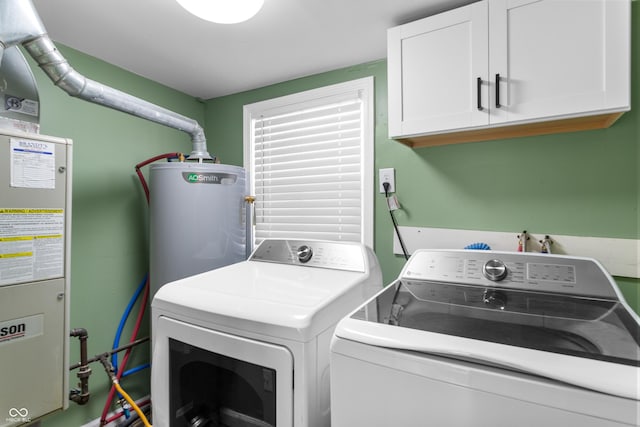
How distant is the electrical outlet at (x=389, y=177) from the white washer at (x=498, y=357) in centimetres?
88

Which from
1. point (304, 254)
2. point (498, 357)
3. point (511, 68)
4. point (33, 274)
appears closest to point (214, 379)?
point (304, 254)

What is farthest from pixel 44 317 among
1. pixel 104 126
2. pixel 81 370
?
pixel 104 126

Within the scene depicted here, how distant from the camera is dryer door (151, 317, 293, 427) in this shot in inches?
40.6

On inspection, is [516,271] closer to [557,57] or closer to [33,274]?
[557,57]

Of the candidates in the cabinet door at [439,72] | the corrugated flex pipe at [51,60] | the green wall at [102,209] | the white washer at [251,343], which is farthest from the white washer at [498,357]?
the green wall at [102,209]

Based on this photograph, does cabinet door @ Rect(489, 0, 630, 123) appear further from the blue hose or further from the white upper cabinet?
the blue hose

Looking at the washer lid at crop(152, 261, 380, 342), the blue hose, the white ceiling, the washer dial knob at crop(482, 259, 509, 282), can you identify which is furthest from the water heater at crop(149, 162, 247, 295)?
the washer dial knob at crop(482, 259, 509, 282)

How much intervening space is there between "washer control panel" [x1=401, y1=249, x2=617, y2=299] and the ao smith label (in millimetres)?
1240

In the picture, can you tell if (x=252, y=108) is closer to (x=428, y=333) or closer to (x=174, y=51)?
(x=174, y=51)

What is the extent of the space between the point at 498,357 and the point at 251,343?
732mm

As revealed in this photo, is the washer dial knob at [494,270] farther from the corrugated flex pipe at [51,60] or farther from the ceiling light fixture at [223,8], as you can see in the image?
the corrugated flex pipe at [51,60]

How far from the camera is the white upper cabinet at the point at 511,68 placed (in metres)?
1.15

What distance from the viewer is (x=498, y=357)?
27.8 inches

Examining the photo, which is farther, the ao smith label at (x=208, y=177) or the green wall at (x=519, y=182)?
the ao smith label at (x=208, y=177)
